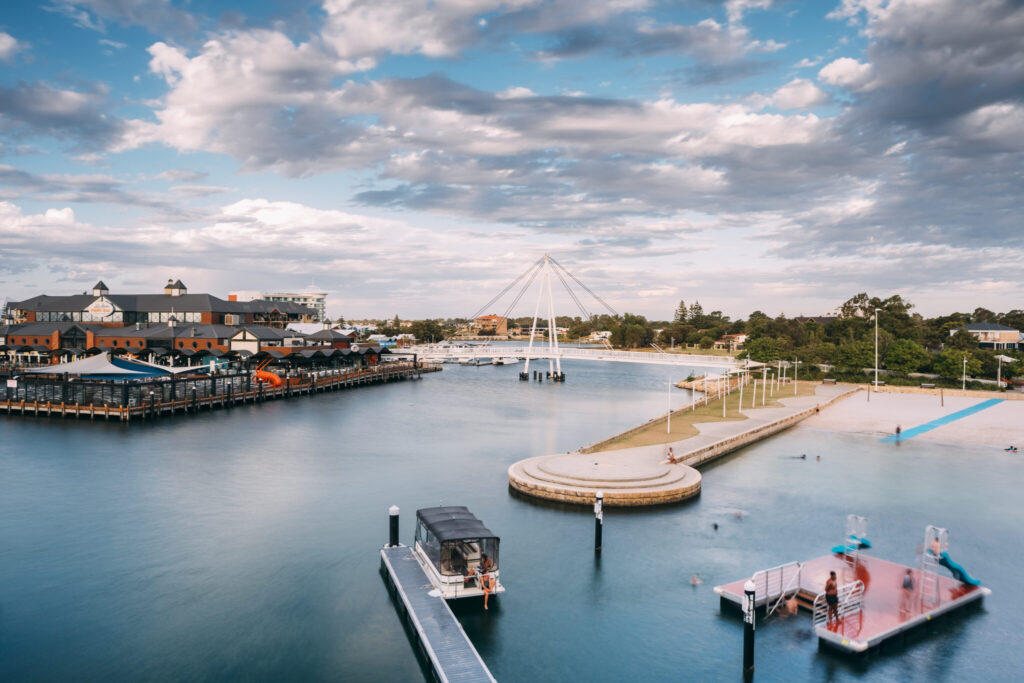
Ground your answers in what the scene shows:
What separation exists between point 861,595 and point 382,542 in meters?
15.6

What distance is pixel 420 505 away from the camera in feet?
97.7

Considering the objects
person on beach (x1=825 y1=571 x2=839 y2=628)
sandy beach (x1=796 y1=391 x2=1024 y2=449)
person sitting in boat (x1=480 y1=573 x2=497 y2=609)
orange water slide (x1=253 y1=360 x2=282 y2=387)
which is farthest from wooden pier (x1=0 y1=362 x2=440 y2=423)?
person on beach (x1=825 y1=571 x2=839 y2=628)

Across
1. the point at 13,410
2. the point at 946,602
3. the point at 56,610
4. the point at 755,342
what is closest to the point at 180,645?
the point at 56,610

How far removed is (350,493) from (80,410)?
33.3 m

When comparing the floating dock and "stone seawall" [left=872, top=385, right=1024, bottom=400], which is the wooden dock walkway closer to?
the floating dock

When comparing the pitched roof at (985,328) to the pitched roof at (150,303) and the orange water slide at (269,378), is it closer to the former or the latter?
the orange water slide at (269,378)

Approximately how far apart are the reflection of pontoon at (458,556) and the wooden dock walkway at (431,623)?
0.47m

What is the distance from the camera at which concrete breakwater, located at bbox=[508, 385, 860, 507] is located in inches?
1150

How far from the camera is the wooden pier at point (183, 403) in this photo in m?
52.7

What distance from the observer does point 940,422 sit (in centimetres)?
5569

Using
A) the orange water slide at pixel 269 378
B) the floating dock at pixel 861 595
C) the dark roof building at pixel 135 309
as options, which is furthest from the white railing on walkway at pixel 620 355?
the floating dock at pixel 861 595

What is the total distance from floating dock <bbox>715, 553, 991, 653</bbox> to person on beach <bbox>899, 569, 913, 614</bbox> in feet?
0.09

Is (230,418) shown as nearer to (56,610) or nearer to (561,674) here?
(56,610)

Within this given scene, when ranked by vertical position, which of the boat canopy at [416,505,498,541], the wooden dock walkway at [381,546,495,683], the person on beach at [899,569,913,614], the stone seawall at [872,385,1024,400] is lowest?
the wooden dock walkway at [381,546,495,683]
